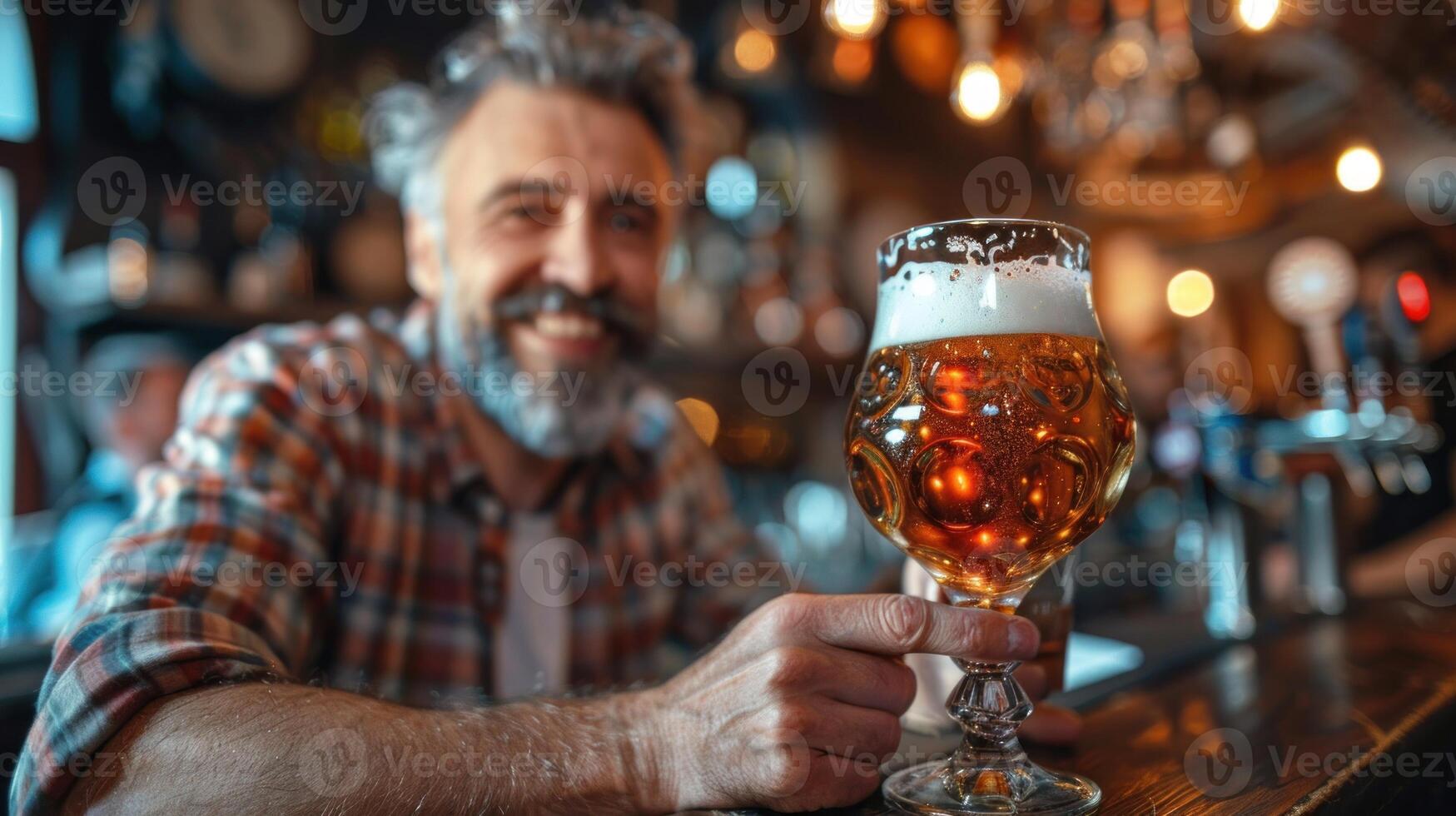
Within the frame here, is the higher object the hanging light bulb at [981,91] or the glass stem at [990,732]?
the hanging light bulb at [981,91]

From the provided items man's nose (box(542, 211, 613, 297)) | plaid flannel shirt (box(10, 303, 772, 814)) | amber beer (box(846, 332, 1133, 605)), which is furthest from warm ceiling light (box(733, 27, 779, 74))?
amber beer (box(846, 332, 1133, 605))

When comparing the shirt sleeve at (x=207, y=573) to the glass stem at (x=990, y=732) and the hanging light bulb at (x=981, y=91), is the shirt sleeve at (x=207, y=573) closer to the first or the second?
the glass stem at (x=990, y=732)

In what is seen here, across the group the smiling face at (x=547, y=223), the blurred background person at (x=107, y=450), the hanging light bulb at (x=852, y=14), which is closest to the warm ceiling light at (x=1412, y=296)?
the smiling face at (x=547, y=223)

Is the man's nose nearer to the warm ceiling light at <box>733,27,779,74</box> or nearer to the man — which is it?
the man

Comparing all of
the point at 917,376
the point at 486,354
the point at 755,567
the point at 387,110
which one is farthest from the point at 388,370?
the point at 917,376

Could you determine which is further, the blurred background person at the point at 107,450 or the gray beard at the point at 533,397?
the blurred background person at the point at 107,450

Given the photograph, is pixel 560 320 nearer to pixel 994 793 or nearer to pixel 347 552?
pixel 347 552

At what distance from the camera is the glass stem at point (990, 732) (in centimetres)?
60

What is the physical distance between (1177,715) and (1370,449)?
873mm

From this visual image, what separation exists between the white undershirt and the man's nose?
389 mm

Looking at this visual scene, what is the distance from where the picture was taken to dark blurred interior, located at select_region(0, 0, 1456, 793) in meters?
1.57

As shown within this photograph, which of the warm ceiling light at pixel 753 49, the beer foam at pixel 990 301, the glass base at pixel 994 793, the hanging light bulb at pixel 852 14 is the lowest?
the glass base at pixel 994 793

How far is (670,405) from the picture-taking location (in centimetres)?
198

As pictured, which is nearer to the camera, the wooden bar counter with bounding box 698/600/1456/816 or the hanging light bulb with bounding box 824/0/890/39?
the wooden bar counter with bounding box 698/600/1456/816
